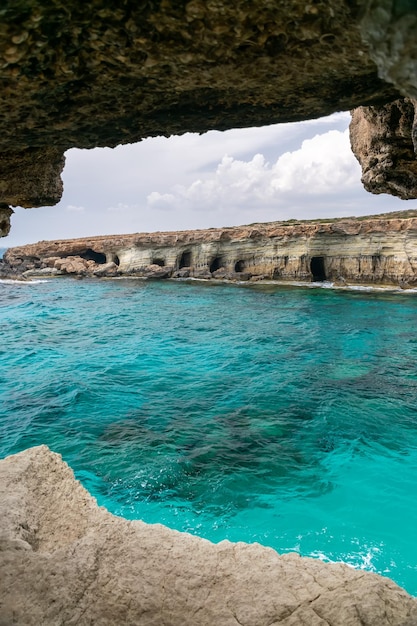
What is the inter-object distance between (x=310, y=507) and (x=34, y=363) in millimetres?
18579

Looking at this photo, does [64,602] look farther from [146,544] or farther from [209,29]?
[209,29]

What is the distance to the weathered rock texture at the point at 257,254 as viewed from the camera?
160 ft

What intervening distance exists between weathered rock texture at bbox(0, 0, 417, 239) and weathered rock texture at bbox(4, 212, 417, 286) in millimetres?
46773

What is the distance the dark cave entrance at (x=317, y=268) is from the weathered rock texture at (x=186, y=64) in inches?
2195

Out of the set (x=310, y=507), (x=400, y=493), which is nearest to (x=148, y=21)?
(x=310, y=507)

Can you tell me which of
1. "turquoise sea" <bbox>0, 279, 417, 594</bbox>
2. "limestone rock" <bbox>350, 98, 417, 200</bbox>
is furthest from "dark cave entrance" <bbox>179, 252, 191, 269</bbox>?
"limestone rock" <bbox>350, 98, 417, 200</bbox>

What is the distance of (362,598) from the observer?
13.5 feet

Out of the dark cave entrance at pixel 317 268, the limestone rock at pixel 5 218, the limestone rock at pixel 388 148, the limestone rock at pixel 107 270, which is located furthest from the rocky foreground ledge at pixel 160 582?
the limestone rock at pixel 107 270

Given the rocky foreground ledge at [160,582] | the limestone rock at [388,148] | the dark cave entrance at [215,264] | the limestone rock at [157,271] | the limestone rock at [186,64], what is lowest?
the rocky foreground ledge at [160,582]

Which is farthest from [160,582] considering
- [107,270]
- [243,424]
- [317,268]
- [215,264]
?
[107,270]

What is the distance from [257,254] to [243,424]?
4727 centimetres

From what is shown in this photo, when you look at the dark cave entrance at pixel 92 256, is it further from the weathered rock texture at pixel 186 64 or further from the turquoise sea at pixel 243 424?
the weathered rock texture at pixel 186 64

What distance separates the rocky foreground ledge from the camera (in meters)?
4.06

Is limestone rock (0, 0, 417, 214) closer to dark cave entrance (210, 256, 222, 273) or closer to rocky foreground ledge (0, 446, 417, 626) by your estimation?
rocky foreground ledge (0, 446, 417, 626)
